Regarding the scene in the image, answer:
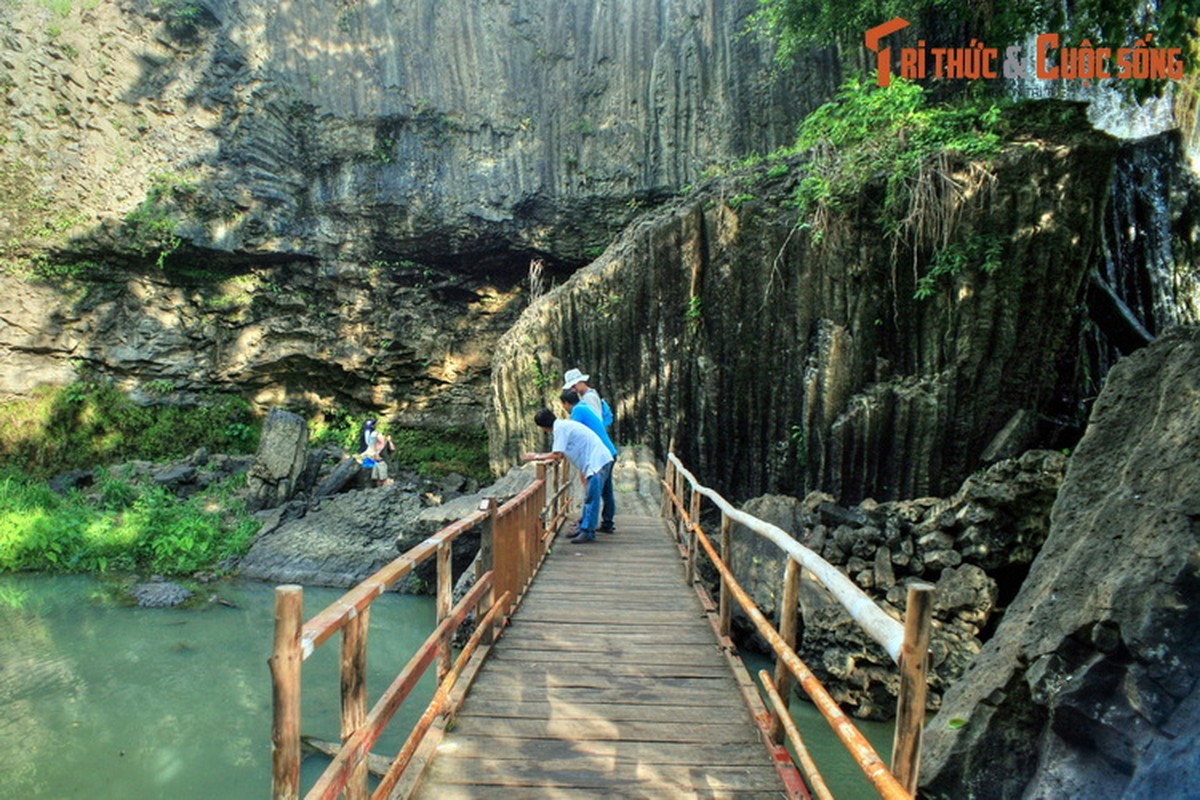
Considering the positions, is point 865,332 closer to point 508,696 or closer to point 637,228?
point 637,228

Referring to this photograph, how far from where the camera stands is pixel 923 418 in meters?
8.17

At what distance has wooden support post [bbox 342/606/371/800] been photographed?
1933 mm

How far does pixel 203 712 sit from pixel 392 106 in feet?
45.7

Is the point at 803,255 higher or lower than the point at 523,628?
higher

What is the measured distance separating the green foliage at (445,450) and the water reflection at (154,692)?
6.66 meters

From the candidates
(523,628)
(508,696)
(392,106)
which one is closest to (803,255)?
(523,628)

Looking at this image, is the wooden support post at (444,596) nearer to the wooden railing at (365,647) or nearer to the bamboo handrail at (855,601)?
the wooden railing at (365,647)

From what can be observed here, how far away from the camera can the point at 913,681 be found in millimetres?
1594

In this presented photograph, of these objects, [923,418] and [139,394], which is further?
[139,394]

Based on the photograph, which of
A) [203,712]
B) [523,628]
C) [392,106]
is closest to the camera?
[523,628]

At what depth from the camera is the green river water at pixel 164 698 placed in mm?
5473

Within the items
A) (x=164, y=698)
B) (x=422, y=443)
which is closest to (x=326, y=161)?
(x=422, y=443)

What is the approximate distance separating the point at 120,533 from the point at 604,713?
12.4 metres

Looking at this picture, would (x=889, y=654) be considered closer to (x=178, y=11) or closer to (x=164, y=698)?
(x=164, y=698)
